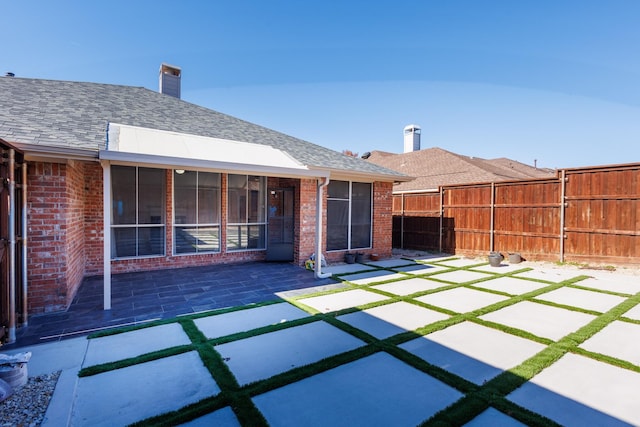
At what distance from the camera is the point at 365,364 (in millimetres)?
3248

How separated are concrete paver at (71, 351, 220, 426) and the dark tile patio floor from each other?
5.19ft

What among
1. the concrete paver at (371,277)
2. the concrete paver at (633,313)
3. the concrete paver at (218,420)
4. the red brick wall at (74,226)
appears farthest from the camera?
the concrete paver at (371,277)

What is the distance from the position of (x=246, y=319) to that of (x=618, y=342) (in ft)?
16.4

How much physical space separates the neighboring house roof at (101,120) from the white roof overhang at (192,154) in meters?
0.31

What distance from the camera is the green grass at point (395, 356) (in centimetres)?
240

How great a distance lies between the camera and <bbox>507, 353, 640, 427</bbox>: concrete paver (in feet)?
7.86

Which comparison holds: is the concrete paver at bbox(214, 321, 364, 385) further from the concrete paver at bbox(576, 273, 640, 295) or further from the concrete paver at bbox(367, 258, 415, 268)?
the concrete paver at bbox(576, 273, 640, 295)

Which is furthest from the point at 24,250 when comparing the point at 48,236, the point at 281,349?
the point at 281,349

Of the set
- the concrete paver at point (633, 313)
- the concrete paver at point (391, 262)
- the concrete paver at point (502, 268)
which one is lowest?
the concrete paver at point (502, 268)

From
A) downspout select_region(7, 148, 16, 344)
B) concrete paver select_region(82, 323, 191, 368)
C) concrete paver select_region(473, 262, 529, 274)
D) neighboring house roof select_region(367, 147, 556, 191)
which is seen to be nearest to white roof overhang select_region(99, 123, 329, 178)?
downspout select_region(7, 148, 16, 344)

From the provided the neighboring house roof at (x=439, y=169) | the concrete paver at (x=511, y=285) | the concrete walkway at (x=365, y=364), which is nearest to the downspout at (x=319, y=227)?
the concrete walkway at (x=365, y=364)

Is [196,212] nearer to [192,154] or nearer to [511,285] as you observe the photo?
[192,154]

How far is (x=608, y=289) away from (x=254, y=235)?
28.7 feet

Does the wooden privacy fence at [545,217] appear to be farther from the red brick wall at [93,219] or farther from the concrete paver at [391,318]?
the red brick wall at [93,219]
